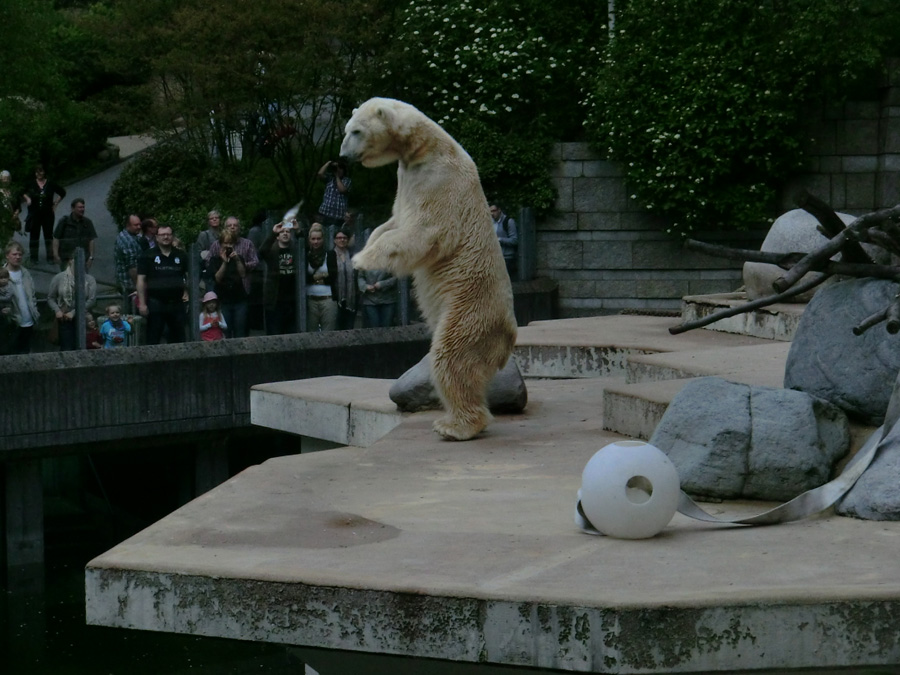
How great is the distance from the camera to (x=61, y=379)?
13.0 meters

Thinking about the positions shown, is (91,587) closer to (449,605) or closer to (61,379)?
(449,605)

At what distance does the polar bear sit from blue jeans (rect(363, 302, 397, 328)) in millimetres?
7311

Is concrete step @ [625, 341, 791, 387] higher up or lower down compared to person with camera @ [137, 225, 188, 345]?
lower down

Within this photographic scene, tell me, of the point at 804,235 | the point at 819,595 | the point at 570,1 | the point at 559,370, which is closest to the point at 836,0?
the point at 570,1

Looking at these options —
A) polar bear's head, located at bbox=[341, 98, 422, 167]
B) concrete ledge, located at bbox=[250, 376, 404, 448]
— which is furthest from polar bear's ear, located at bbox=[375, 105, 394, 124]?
concrete ledge, located at bbox=[250, 376, 404, 448]

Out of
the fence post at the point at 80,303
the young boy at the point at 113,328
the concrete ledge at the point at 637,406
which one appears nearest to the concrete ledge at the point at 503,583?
the concrete ledge at the point at 637,406

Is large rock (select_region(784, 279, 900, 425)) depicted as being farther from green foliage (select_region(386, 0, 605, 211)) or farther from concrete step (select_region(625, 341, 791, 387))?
green foliage (select_region(386, 0, 605, 211))

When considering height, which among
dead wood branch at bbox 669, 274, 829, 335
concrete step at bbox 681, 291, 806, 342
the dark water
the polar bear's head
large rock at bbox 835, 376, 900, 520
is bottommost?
the dark water

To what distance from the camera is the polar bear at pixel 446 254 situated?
25.0 ft

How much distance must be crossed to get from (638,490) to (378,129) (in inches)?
123

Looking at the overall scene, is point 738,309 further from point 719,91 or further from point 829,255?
point 719,91

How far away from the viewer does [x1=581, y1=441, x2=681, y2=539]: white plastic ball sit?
5.35 metres

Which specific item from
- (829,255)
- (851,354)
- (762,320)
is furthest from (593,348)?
(829,255)

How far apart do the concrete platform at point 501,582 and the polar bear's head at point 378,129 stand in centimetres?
219
